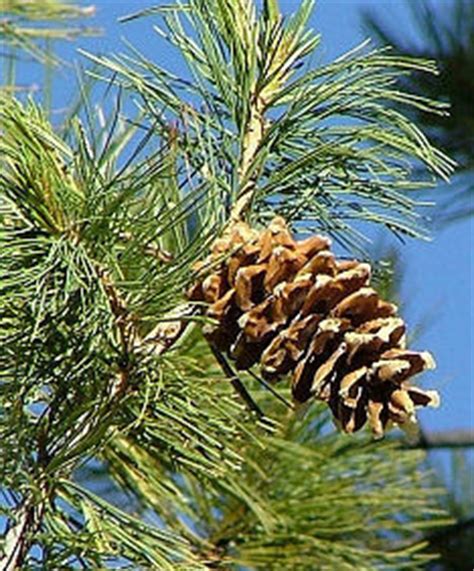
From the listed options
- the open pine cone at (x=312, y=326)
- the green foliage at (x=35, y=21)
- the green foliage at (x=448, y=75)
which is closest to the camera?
the open pine cone at (x=312, y=326)

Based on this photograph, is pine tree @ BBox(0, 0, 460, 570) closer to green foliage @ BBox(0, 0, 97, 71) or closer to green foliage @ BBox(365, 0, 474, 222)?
green foliage @ BBox(0, 0, 97, 71)

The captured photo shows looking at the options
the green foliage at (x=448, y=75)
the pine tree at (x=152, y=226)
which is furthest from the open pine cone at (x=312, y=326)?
the green foliage at (x=448, y=75)

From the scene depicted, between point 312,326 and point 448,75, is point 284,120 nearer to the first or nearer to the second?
point 312,326

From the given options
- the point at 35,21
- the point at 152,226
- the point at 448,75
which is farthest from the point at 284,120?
the point at 448,75

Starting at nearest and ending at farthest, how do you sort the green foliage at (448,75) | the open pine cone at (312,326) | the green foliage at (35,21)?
the open pine cone at (312,326) < the green foliage at (35,21) < the green foliage at (448,75)

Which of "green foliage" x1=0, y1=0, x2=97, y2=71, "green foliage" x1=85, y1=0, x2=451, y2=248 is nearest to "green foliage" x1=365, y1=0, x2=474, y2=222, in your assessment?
"green foliage" x1=0, y1=0, x2=97, y2=71

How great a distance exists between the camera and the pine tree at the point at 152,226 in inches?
20.9

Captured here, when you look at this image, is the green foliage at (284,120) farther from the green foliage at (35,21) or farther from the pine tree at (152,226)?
the green foliage at (35,21)

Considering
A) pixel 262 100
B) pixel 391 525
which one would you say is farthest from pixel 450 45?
pixel 262 100

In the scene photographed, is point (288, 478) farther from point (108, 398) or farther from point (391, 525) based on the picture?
point (108, 398)

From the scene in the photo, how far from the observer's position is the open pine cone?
515mm

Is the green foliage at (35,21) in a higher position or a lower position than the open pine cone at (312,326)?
higher

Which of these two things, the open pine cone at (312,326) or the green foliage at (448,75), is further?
the green foliage at (448,75)

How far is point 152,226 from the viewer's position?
54cm
